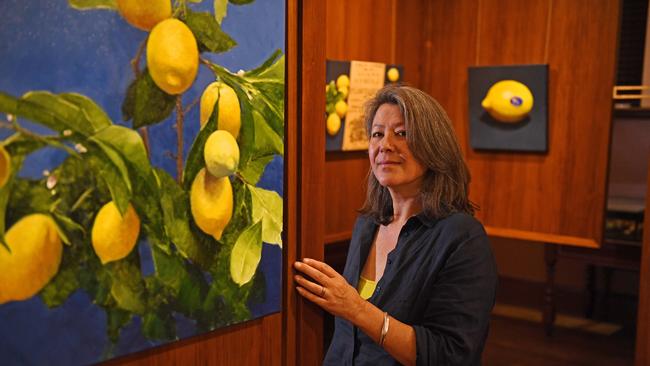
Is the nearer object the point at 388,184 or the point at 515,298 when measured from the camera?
the point at 388,184

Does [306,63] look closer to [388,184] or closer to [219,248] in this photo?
[219,248]

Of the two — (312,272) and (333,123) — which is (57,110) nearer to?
(312,272)

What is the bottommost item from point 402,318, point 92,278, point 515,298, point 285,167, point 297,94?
point 515,298

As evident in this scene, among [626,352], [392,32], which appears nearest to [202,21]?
[392,32]

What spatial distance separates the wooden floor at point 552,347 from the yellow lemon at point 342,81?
1650 mm

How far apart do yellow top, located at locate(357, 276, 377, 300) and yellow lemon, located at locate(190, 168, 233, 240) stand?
695mm

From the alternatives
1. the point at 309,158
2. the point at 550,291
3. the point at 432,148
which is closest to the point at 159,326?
the point at 309,158

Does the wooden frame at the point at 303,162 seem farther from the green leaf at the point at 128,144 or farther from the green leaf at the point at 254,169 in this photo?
the green leaf at the point at 128,144

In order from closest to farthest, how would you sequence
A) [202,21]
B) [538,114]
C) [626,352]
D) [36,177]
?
1. [36,177]
2. [202,21]
3. [538,114]
4. [626,352]

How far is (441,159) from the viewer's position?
5.08ft

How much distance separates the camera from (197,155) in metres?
0.91

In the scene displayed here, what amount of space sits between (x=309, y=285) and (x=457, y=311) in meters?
0.43

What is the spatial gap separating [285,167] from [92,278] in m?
0.38

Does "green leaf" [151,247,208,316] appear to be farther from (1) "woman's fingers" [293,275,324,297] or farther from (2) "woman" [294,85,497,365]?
(2) "woman" [294,85,497,365]
